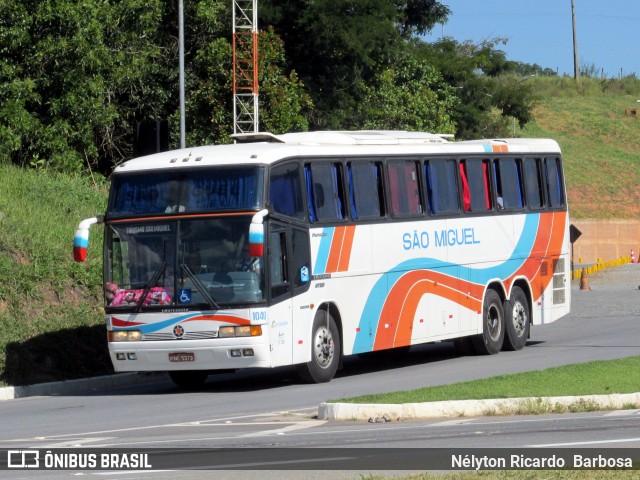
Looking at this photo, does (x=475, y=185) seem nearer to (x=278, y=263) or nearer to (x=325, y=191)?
(x=325, y=191)

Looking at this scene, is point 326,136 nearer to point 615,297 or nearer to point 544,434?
point 544,434

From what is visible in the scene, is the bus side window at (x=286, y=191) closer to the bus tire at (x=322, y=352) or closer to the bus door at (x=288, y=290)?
the bus door at (x=288, y=290)

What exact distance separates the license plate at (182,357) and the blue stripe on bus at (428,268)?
3110mm

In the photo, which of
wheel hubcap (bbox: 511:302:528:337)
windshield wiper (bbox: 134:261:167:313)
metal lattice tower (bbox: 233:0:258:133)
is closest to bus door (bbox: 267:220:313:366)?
windshield wiper (bbox: 134:261:167:313)

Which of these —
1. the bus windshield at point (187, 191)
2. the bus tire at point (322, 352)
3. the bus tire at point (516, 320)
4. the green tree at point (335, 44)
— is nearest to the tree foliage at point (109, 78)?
the green tree at point (335, 44)

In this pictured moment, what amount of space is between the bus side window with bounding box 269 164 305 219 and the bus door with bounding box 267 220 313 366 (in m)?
0.25

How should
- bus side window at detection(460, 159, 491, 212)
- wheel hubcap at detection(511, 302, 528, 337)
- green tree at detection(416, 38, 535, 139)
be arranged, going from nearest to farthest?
bus side window at detection(460, 159, 491, 212) < wheel hubcap at detection(511, 302, 528, 337) < green tree at detection(416, 38, 535, 139)

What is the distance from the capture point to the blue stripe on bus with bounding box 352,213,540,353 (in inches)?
803

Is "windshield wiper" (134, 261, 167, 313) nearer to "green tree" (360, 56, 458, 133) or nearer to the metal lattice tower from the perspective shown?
the metal lattice tower

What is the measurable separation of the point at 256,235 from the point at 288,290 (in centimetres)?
168

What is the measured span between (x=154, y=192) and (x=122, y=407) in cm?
324

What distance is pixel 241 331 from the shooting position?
17875mm

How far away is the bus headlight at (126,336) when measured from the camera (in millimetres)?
18312

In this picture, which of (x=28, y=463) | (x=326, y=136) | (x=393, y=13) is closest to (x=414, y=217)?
(x=326, y=136)
